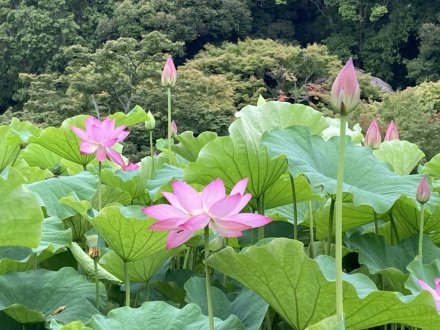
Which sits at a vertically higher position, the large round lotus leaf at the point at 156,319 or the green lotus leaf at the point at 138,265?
the large round lotus leaf at the point at 156,319

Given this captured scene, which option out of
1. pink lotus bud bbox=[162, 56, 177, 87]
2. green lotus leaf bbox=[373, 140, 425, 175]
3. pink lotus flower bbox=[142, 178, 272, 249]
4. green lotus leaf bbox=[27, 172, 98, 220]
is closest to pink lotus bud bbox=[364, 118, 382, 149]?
green lotus leaf bbox=[373, 140, 425, 175]

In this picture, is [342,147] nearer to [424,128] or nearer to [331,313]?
[331,313]

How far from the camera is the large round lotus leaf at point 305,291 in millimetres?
425

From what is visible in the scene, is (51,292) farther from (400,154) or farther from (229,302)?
(400,154)

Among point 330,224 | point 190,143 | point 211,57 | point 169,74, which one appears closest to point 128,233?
point 330,224

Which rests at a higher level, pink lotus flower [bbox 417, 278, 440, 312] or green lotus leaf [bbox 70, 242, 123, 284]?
pink lotus flower [bbox 417, 278, 440, 312]

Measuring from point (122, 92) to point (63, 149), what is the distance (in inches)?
291

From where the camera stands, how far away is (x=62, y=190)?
0.64 m

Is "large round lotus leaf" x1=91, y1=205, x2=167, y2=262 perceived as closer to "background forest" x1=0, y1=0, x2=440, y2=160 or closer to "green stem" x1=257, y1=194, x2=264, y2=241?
"green stem" x1=257, y1=194, x2=264, y2=241

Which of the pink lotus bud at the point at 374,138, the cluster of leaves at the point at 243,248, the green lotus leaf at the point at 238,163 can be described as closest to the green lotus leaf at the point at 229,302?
the cluster of leaves at the point at 243,248

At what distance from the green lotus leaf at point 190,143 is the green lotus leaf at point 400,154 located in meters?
0.20

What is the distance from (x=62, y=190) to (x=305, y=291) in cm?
29

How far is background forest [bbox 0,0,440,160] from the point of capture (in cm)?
779

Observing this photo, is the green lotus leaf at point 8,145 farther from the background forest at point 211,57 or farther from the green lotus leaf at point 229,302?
the background forest at point 211,57
